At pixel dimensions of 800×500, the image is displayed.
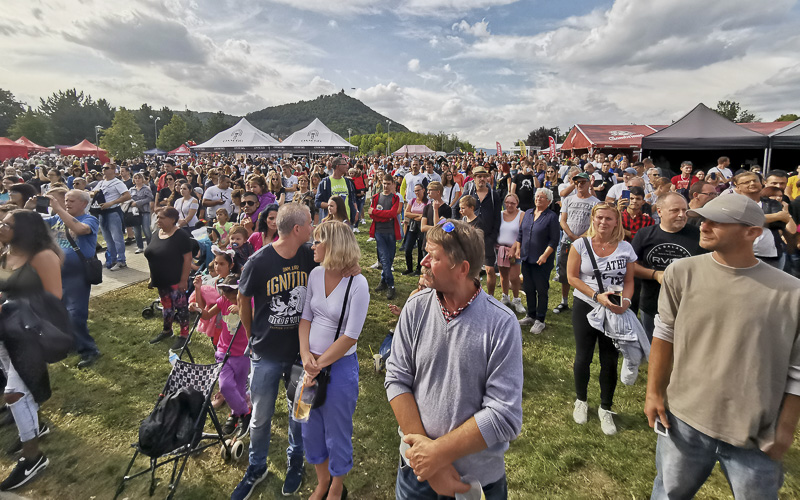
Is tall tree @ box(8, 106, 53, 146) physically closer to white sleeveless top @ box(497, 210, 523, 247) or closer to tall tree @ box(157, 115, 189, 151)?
tall tree @ box(157, 115, 189, 151)

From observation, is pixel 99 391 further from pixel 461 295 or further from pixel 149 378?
pixel 461 295

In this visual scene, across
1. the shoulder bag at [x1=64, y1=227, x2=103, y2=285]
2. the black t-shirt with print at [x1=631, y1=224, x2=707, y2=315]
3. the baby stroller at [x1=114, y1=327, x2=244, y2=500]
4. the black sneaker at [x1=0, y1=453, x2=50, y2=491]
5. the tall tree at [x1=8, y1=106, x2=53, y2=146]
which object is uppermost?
the tall tree at [x1=8, y1=106, x2=53, y2=146]

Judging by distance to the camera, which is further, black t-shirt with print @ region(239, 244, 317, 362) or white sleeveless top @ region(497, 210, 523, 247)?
white sleeveless top @ region(497, 210, 523, 247)

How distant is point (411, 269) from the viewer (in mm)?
7953

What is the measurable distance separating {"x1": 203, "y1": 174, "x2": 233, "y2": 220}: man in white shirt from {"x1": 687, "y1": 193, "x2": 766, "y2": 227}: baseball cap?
7.46m

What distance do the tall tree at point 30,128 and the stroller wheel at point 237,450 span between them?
90256mm

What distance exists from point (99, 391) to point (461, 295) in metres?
4.60

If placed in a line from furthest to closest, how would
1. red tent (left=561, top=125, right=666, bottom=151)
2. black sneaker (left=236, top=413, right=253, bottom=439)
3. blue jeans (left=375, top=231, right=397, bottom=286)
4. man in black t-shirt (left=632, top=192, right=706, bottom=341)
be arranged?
red tent (left=561, top=125, right=666, bottom=151) < blue jeans (left=375, top=231, right=397, bottom=286) < black sneaker (left=236, top=413, right=253, bottom=439) < man in black t-shirt (left=632, top=192, right=706, bottom=341)

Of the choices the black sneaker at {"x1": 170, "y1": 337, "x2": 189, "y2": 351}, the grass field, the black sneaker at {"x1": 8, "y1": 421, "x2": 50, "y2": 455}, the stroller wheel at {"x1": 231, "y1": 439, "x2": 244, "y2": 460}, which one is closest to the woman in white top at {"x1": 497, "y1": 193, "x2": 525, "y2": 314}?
the grass field

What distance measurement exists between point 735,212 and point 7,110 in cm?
10810

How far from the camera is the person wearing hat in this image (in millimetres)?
1644

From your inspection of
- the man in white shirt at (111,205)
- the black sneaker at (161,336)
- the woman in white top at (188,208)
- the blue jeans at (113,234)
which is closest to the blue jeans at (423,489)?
the black sneaker at (161,336)

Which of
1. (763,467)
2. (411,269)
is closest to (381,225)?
(411,269)

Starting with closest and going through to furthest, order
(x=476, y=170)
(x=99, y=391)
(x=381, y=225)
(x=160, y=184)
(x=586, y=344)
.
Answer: (x=586, y=344) < (x=99, y=391) < (x=476, y=170) < (x=381, y=225) < (x=160, y=184)
